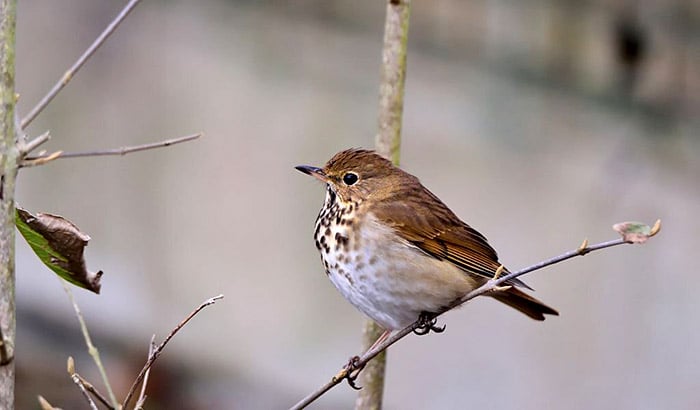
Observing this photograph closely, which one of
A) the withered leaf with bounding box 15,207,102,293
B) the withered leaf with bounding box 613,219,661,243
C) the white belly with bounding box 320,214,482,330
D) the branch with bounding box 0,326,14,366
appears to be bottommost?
the white belly with bounding box 320,214,482,330

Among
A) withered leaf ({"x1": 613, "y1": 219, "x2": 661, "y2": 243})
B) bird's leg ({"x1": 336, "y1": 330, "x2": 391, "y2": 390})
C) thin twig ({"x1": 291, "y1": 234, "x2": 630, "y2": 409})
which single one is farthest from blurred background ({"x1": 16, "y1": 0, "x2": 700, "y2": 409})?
withered leaf ({"x1": 613, "y1": 219, "x2": 661, "y2": 243})

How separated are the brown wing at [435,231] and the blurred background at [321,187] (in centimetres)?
134

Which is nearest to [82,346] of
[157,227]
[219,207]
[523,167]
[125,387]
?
[125,387]

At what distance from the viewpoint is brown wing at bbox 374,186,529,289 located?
2578 mm

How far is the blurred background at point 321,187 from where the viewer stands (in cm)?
393

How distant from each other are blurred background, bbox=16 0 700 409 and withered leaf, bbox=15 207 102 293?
8.63 feet

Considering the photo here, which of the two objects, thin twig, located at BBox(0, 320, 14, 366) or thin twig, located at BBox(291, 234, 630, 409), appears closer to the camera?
thin twig, located at BBox(0, 320, 14, 366)

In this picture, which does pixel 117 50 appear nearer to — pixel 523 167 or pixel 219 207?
pixel 219 207

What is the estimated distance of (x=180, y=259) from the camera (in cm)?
466

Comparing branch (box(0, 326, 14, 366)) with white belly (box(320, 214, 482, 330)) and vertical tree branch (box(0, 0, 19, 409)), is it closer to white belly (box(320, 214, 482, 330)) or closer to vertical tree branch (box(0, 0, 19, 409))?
vertical tree branch (box(0, 0, 19, 409))

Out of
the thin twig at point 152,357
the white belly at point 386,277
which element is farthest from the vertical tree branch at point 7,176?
the white belly at point 386,277

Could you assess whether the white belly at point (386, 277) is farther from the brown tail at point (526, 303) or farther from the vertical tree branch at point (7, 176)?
→ the vertical tree branch at point (7, 176)

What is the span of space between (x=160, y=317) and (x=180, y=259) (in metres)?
→ 0.29

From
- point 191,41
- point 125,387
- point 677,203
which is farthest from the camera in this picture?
point 125,387
